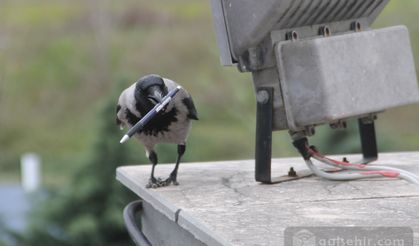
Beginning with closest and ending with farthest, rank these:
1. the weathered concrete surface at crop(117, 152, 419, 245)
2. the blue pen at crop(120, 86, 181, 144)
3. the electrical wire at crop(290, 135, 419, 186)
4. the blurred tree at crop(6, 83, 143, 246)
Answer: the weathered concrete surface at crop(117, 152, 419, 245), the blue pen at crop(120, 86, 181, 144), the electrical wire at crop(290, 135, 419, 186), the blurred tree at crop(6, 83, 143, 246)

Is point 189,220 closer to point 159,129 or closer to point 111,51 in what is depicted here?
point 159,129

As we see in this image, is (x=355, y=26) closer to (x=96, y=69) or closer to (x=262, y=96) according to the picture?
(x=262, y=96)

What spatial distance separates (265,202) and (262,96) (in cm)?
76

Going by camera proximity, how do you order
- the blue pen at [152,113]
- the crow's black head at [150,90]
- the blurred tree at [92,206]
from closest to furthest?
1. the blue pen at [152,113]
2. the crow's black head at [150,90]
3. the blurred tree at [92,206]

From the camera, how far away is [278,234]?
3.66 m

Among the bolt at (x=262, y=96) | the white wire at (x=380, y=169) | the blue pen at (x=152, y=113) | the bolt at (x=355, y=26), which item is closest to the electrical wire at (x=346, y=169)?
the white wire at (x=380, y=169)

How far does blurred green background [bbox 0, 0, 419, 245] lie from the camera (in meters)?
16.0

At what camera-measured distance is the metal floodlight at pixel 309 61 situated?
15.8 ft

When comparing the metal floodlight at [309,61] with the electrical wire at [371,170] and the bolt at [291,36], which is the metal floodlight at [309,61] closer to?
the bolt at [291,36]

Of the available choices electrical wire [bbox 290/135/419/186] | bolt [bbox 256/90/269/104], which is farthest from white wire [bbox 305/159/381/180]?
bolt [bbox 256/90/269/104]

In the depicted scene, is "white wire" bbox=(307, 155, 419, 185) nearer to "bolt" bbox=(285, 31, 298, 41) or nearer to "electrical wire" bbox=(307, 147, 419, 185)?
"electrical wire" bbox=(307, 147, 419, 185)

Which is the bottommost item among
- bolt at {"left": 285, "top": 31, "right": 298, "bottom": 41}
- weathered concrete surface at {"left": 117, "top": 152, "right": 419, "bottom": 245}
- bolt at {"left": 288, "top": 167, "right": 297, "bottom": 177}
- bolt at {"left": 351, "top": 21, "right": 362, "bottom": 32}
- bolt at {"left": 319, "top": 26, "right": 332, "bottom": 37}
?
bolt at {"left": 288, "top": 167, "right": 297, "bottom": 177}

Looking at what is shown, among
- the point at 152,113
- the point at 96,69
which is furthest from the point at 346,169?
the point at 96,69

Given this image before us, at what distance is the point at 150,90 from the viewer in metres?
4.88
